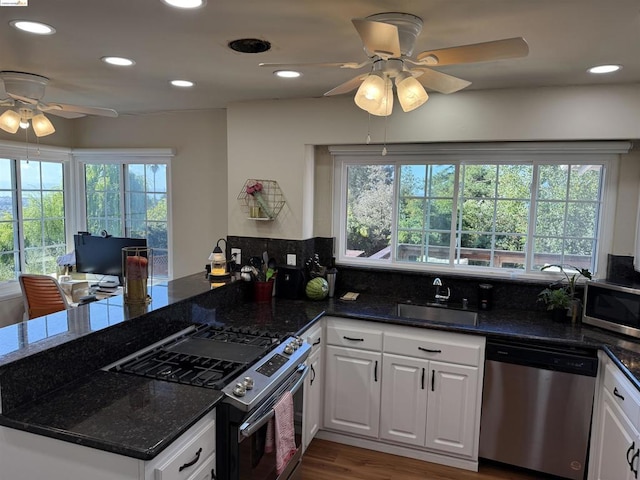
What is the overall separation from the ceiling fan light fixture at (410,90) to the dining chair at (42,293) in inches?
126

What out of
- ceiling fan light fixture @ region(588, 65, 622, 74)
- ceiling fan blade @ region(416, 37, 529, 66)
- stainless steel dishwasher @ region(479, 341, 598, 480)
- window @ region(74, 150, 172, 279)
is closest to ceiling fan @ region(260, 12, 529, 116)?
ceiling fan blade @ region(416, 37, 529, 66)

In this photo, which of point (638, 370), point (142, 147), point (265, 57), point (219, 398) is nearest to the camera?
point (219, 398)

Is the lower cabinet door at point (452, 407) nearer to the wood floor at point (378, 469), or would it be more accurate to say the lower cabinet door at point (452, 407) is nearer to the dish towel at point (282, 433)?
the wood floor at point (378, 469)

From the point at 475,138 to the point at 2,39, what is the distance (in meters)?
2.68

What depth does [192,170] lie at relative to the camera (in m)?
4.04

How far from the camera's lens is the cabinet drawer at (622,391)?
1.96 metres

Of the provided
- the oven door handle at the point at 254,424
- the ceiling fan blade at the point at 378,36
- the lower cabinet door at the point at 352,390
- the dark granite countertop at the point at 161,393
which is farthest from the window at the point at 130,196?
the ceiling fan blade at the point at 378,36

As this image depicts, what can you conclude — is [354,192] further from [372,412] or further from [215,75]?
[372,412]

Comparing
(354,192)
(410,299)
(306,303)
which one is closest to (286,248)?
(306,303)

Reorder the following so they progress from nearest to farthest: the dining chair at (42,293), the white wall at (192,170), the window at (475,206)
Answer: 1. the window at (475,206)
2. the dining chair at (42,293)
3. the white wall at (192,170)

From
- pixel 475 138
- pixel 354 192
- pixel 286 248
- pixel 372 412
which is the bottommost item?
pixel 372 412

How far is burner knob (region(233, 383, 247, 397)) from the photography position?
1709 millimetres

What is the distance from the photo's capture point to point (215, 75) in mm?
2662

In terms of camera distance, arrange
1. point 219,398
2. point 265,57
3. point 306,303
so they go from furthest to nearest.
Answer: point 306,303
point 265,57
point 219,398
